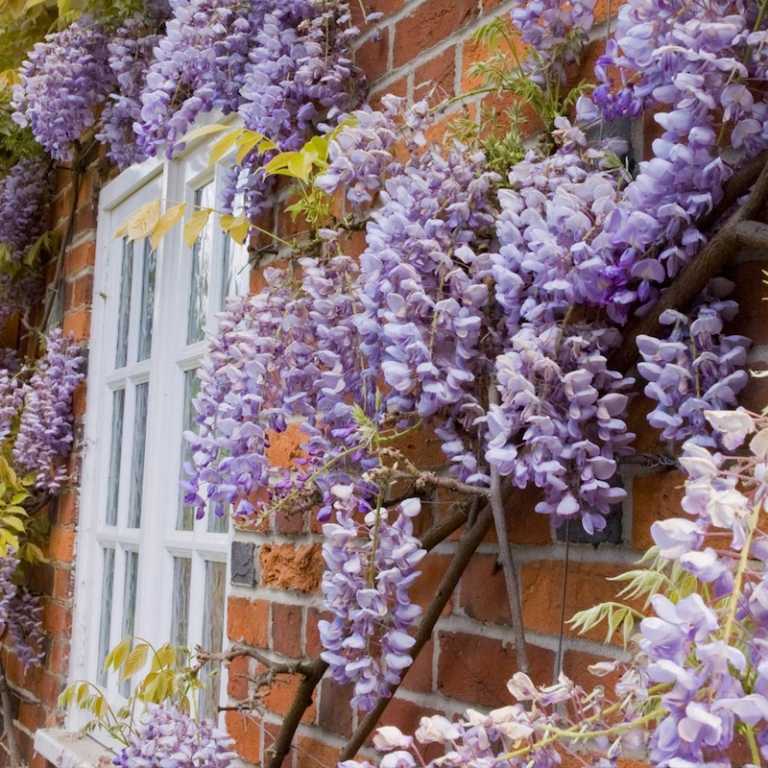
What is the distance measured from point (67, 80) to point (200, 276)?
23.7 inches

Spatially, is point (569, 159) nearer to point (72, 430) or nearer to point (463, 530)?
point (463, 530)

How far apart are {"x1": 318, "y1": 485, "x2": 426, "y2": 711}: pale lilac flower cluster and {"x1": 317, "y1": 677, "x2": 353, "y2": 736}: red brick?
0.44 metres

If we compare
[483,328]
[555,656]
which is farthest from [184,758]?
[483,328]

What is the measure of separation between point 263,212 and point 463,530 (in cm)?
90

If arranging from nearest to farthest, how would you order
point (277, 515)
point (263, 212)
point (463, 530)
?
point (463, 530) → point (277, 515) → point (263, 212)

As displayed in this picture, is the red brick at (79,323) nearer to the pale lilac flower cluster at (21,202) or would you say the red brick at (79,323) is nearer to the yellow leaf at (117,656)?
the pale lilac flower cluster at (21,202)

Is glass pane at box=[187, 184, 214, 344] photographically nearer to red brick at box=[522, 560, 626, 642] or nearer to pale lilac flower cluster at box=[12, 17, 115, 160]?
pale lilac flower cluster at box=[12, 17, 115, 160]

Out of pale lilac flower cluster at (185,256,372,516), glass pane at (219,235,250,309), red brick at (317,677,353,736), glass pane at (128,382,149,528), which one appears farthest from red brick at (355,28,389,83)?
glass pane at (128,382,149,528)

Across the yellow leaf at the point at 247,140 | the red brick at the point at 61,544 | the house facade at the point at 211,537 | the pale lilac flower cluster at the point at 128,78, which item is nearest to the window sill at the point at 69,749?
the house facade at the point at 211,537

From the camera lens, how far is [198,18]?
1936mm

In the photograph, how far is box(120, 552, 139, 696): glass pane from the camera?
285 centimetres

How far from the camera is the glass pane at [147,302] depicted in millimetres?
2949

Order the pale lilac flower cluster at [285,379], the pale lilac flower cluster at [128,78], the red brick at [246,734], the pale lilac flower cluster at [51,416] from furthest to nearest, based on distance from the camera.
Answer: the pale lilac flower cluster at [51,416] < the pale lilac flower cluster at [128,78] < the red brick at [246,734] < the pale lilac flower cluster at [285,379]

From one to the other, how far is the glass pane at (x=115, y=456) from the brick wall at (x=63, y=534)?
0.58 feet
